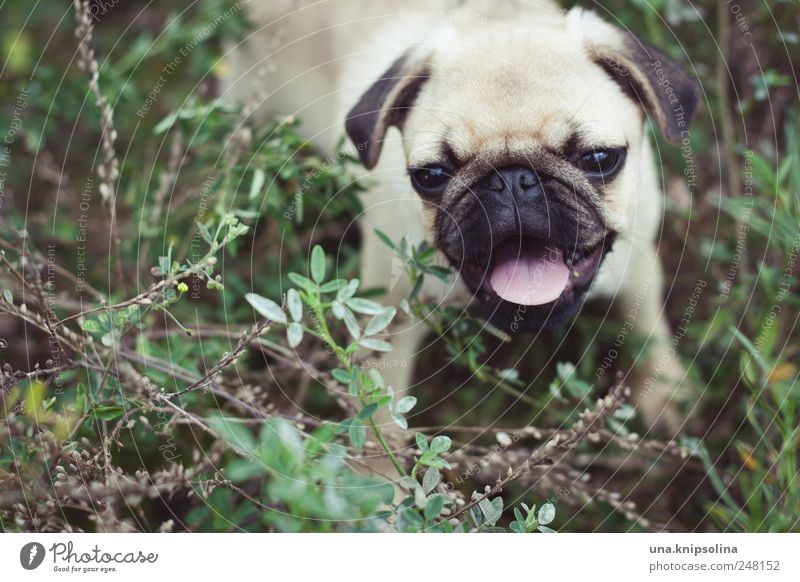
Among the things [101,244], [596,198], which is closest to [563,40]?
[596,198]

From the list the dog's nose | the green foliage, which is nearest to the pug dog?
the dog's nose

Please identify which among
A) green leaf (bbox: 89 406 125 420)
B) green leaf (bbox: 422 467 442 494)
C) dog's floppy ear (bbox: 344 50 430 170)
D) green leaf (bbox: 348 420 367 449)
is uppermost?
dog's floppy ear (bbox: 344 50 430 170)

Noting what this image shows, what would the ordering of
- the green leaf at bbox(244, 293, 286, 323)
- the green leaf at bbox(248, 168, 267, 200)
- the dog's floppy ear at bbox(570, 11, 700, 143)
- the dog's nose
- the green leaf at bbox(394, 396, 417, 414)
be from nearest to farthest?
the green leaf at bbox(244, 293, 286, 323), the green leaf at bbox(394, 396, 417, 414), the dog's nose, the dog's floppy ear at bbox(570, 11, 700, 143), the green leaf at bbox(248, 168, 267, 200)

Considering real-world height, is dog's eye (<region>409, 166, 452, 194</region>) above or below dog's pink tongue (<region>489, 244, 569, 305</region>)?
above

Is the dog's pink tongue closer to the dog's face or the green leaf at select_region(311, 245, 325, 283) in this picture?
the dog's face

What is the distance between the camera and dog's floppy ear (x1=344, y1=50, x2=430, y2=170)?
2.04 metres

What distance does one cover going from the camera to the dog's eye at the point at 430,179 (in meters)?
1.94

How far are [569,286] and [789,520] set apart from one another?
33.7 inches

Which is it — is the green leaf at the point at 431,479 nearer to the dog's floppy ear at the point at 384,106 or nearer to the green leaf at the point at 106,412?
the green leaf at the point at 106,412

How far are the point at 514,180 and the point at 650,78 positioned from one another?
508 millimetres

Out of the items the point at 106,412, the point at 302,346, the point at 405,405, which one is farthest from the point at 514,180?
the point at 106,412

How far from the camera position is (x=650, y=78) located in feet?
6.50
